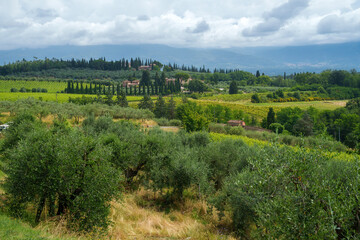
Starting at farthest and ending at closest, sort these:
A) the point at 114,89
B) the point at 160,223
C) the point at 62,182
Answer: the point at 114,89, the point at 160,223, the point at 62,182

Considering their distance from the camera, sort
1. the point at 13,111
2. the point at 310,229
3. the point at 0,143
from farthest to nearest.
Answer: the point at 13,111 < the point at 0,143 < the point at 310,229

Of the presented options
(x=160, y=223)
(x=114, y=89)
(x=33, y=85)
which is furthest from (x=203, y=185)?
(x=33, y=85)

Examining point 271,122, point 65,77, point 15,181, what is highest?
point 65,77

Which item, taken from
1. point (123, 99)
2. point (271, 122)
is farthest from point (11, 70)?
point (271, 122)

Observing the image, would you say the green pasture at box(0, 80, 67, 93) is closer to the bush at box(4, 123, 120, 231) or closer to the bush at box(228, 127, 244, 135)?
the bush at box(228, 127, 244, 135)

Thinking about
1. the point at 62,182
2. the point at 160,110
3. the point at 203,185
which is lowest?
the point at 203,185

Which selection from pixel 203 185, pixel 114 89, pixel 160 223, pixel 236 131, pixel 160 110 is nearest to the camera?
pixel 160 223

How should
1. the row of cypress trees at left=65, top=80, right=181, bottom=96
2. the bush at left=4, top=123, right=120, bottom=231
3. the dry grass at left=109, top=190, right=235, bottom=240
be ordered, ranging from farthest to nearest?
the row of cypress trees at left=65, top=80, right=181, bottom=96 < the dry grass at left=109, top=190, right=235, bottom=240 < the bush at left=4, top=123, right=120, bottom=231

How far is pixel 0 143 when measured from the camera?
21.7 m

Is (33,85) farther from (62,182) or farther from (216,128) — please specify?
(62,182)

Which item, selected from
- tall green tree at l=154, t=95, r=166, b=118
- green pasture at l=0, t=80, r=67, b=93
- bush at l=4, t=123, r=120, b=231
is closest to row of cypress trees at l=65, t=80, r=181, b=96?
green pasture at l=0, t=80, r=67, b=93

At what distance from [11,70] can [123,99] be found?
12893 cm

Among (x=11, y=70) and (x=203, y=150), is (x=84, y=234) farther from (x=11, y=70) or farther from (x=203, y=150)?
(x=11, y=70)

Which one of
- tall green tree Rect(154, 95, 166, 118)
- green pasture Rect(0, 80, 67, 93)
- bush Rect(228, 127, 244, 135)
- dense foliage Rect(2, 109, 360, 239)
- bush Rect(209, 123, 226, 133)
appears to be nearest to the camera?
dense foliage Rect(2, 109, 360, 239)
